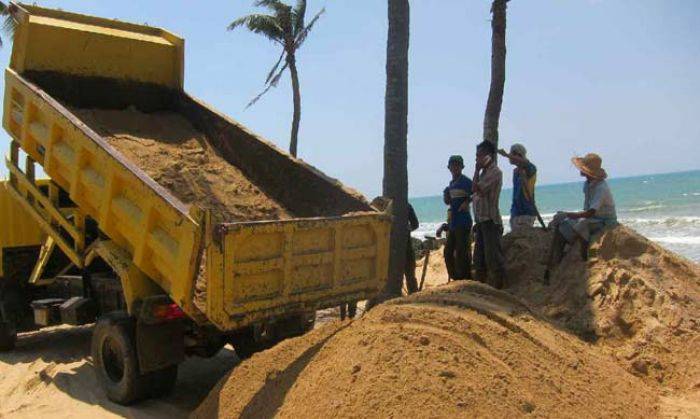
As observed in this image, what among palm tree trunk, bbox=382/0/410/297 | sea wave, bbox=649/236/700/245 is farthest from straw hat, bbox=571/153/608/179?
sea wave, bbox=649/236/700/245

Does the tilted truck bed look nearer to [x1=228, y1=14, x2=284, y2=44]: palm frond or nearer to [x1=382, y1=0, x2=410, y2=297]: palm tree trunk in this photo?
[x1=382, y1=0, x2=410, y2=297]: palm tree trunk

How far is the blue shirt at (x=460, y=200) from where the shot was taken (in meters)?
7.71

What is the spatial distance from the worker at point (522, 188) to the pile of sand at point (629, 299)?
76 cm

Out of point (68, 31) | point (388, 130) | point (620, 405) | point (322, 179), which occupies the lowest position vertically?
point (620, 405)

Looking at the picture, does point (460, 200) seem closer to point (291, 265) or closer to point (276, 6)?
point (291, 265)

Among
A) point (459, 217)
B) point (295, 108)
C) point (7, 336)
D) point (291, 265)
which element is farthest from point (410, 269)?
point (295, 108)

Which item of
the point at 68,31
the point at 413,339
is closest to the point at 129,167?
the point at 413,339

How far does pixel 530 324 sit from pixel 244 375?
2.21 m

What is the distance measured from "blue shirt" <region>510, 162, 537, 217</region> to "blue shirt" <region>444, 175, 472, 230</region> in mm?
625

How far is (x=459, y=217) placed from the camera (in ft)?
25.4

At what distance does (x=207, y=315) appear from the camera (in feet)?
14.3

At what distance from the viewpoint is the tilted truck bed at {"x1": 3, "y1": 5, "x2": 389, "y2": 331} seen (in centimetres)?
449

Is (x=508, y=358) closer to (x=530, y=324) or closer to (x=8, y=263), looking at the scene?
(x=530, y=324)

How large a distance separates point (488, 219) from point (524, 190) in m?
0.91
